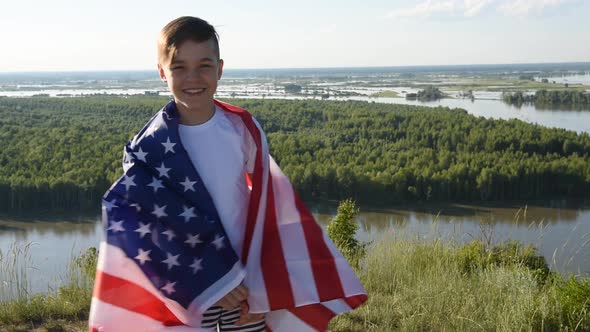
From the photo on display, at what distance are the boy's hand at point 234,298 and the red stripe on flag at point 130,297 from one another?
0.39ft

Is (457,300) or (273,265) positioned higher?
(273,265)

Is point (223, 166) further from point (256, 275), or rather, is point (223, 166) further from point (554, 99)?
point (554, 99)

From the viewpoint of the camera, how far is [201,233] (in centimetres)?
154

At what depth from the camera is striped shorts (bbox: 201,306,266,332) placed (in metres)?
1.60

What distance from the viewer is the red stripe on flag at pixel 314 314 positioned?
169cm

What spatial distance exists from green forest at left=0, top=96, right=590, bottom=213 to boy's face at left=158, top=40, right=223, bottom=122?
20054mm

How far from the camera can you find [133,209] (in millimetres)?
1555

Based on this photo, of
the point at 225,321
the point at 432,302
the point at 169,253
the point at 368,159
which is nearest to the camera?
the point at 169,253

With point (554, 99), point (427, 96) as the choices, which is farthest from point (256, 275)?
point (427, 96)

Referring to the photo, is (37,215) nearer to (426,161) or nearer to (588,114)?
(426,161)

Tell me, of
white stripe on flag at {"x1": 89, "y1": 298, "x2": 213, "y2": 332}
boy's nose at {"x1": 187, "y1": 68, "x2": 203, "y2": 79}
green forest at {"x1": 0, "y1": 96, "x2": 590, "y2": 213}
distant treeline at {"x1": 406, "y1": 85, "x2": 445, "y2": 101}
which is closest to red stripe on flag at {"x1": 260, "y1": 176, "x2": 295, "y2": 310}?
white stripe on flag at {"x1": 89, "y1": 298, "x2": 213, "y2": 332}

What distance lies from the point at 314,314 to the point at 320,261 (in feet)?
0.49

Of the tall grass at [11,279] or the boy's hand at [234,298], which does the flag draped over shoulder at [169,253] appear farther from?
the tall grass at [11,279]

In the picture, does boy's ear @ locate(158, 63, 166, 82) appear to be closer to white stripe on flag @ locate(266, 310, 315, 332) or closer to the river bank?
white stripe on flag @ locate(266, 310, 315, 332)
